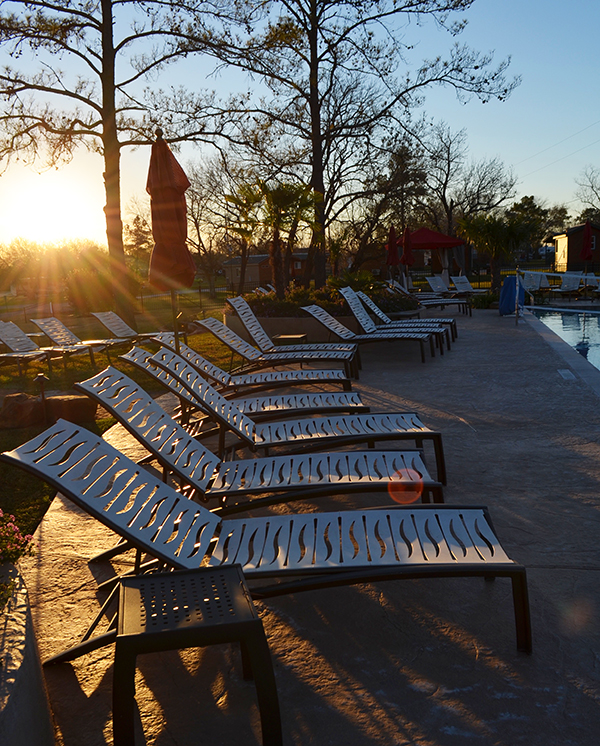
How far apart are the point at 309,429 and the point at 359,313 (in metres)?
6.45

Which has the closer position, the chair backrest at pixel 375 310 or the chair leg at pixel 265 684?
the chair leg at pixel 265 684

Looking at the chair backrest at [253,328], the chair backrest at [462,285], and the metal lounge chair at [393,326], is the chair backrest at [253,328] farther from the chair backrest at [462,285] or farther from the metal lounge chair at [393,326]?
the chair backrest at [462,285]

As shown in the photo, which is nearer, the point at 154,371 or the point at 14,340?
the point at 154,371

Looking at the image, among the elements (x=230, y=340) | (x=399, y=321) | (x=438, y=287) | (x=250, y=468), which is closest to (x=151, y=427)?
(x=250, y=468)

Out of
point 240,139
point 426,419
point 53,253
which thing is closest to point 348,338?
point 426,419

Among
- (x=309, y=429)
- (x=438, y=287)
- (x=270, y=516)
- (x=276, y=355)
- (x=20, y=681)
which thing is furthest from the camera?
(x=438, y=287)

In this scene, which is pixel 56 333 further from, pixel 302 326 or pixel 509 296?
pixel 509 296

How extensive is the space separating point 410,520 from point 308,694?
95cm

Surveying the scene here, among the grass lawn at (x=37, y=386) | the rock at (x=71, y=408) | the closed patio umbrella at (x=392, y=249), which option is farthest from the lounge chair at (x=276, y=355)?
the closed patio umbrella at (x=392, y=249)

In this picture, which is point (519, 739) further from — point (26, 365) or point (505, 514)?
point (26, 365)

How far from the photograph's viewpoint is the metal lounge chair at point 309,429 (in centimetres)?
446

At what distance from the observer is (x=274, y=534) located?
2.99 m

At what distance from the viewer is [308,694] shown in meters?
2.45

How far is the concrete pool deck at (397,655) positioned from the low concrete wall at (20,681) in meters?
0.35
